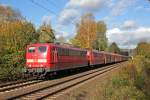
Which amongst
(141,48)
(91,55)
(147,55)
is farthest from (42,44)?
(141,48)

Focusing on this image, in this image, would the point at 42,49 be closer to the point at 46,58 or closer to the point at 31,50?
the point at 46,58

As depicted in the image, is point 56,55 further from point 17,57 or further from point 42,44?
point 17,57

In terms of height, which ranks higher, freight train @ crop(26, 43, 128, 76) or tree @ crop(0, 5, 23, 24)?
tree @ crop(0, 5, 23, 24)

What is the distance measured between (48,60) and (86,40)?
170 feet

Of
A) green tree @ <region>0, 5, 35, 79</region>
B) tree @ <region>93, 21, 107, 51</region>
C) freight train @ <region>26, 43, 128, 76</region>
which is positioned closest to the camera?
freight train @ <region>26, 43, 128, 76</region>

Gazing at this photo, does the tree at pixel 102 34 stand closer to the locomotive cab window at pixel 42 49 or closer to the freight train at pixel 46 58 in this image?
the freight train at pixel 46 58

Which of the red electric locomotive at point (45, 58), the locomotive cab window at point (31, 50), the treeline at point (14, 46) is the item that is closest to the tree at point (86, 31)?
the treeline at point (14, 46)

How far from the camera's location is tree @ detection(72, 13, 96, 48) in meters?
78.4

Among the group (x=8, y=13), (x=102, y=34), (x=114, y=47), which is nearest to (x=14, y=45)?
(x=8, y=13)

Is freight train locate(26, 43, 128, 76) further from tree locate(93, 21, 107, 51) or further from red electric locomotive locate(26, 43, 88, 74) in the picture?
tree locate(93, 21, 107, 51)

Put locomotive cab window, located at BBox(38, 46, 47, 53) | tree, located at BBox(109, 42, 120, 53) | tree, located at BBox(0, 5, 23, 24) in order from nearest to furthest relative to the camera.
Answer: locomotive cab window, located at BBox(38, 46, 47, 53), tree, located at BBox(0, 5, 23, 24), tree, located at BBox(109, 42, 120, 53)

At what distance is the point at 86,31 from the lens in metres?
80.8

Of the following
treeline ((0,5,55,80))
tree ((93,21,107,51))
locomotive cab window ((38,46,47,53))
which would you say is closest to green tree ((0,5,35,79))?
treeline ((0,5,55,80))

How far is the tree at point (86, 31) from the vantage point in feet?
257
